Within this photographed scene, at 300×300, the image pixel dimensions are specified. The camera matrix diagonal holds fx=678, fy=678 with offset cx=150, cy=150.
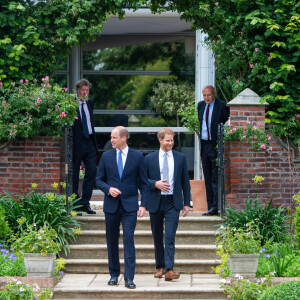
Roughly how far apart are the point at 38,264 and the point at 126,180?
4.61 feet

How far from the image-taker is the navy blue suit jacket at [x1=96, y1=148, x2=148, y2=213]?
26.1 ft

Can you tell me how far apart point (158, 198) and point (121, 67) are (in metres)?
5.90

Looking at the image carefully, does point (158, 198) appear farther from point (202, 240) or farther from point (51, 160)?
point (51, 160)

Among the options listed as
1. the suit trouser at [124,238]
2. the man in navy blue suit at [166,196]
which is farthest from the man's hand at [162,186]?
the suit trouser at [124,238]

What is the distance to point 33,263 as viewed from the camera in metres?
7.72

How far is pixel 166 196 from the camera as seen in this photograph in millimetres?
8273

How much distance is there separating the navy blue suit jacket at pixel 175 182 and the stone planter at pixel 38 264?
138 cm

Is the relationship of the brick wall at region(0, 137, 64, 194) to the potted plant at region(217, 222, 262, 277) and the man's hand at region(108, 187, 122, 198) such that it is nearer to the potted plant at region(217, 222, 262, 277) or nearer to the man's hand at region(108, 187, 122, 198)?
the man's hand at region(108, 187, 122, 198)

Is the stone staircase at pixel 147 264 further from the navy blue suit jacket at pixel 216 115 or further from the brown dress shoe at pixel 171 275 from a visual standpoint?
the navy blue suit jacket at pixel 216 115

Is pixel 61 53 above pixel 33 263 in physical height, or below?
above

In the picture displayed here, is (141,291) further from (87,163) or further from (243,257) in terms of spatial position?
(87,163)

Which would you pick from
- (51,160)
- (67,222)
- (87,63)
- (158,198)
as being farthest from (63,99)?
(87,63)

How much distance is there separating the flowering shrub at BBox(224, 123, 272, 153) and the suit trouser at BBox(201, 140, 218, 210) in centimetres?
34

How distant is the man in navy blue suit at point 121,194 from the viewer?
7906 millimetres
